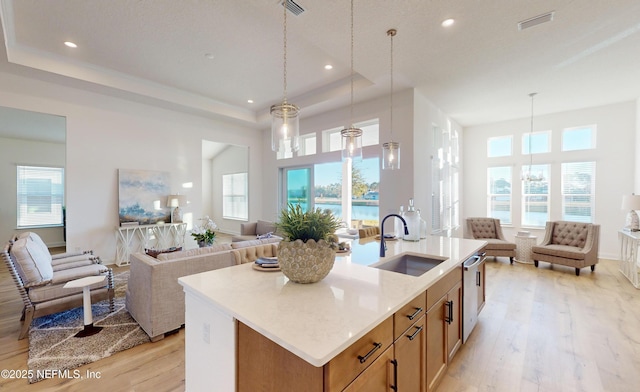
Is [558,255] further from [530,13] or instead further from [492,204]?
[530,13]

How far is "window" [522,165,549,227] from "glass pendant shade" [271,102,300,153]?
660cm

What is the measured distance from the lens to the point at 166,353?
2412 millimetres

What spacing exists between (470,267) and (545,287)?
9.11 feet

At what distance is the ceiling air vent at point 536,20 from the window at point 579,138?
15.5ft

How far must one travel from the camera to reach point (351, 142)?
9.77ft

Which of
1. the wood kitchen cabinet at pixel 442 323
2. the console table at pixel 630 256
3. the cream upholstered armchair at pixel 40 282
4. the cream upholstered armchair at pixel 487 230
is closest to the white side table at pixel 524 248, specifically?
the cream upholstered armchair at pixel 487 230

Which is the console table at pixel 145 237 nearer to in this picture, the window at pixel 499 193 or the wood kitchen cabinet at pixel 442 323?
the wood kitchen cabinet at pixel 442 323

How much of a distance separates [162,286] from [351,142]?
2.42m

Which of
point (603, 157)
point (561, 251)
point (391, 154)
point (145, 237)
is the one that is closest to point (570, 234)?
point (561, 251)

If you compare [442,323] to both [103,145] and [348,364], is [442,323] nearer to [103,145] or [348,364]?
[348,364]

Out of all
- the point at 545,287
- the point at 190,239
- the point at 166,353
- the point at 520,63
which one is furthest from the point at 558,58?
the point at 190,239

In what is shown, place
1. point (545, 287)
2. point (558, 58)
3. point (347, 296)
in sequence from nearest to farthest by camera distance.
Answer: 1. point (347, 296)
2. point (558, 58)
3. point (545, 287)

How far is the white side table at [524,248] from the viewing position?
5.38 meters

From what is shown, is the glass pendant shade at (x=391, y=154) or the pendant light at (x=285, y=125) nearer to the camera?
the pendant light at (x=285, y=125)
